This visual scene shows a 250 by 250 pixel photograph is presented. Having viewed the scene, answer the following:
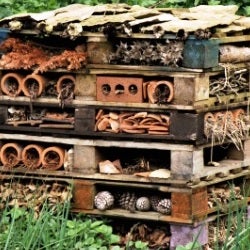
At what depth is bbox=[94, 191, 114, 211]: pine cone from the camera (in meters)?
6.53

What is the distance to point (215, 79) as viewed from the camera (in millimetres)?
6570

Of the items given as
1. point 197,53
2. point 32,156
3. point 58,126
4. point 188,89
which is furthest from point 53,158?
point 197,53

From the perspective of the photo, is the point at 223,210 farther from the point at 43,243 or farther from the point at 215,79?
the point at 43,243

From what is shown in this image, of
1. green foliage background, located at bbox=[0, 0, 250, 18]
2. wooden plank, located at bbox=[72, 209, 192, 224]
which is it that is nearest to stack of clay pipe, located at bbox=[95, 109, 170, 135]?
wooden plank, located at bbox=[72, 209, 192, 224]

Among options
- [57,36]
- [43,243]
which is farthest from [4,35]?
[43,243]

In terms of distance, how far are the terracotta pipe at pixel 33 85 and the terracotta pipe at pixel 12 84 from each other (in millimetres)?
38

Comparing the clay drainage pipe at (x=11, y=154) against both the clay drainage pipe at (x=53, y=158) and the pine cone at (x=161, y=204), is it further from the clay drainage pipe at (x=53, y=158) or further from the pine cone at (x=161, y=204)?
the pine cone at (x=161, y=204)

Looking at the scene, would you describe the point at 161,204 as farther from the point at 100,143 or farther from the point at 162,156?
the point at 100,143

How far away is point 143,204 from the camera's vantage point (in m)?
6.49

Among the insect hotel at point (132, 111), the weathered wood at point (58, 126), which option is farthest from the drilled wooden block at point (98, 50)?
the weathered wood at point (58, 126)

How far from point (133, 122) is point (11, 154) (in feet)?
2.99

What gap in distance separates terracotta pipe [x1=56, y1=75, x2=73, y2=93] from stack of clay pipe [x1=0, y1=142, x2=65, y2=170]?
1.27 feet

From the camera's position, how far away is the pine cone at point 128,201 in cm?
655

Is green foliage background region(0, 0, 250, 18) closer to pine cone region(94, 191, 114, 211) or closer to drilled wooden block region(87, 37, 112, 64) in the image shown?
drilled wooden block region(87, 37, 112, 64)
